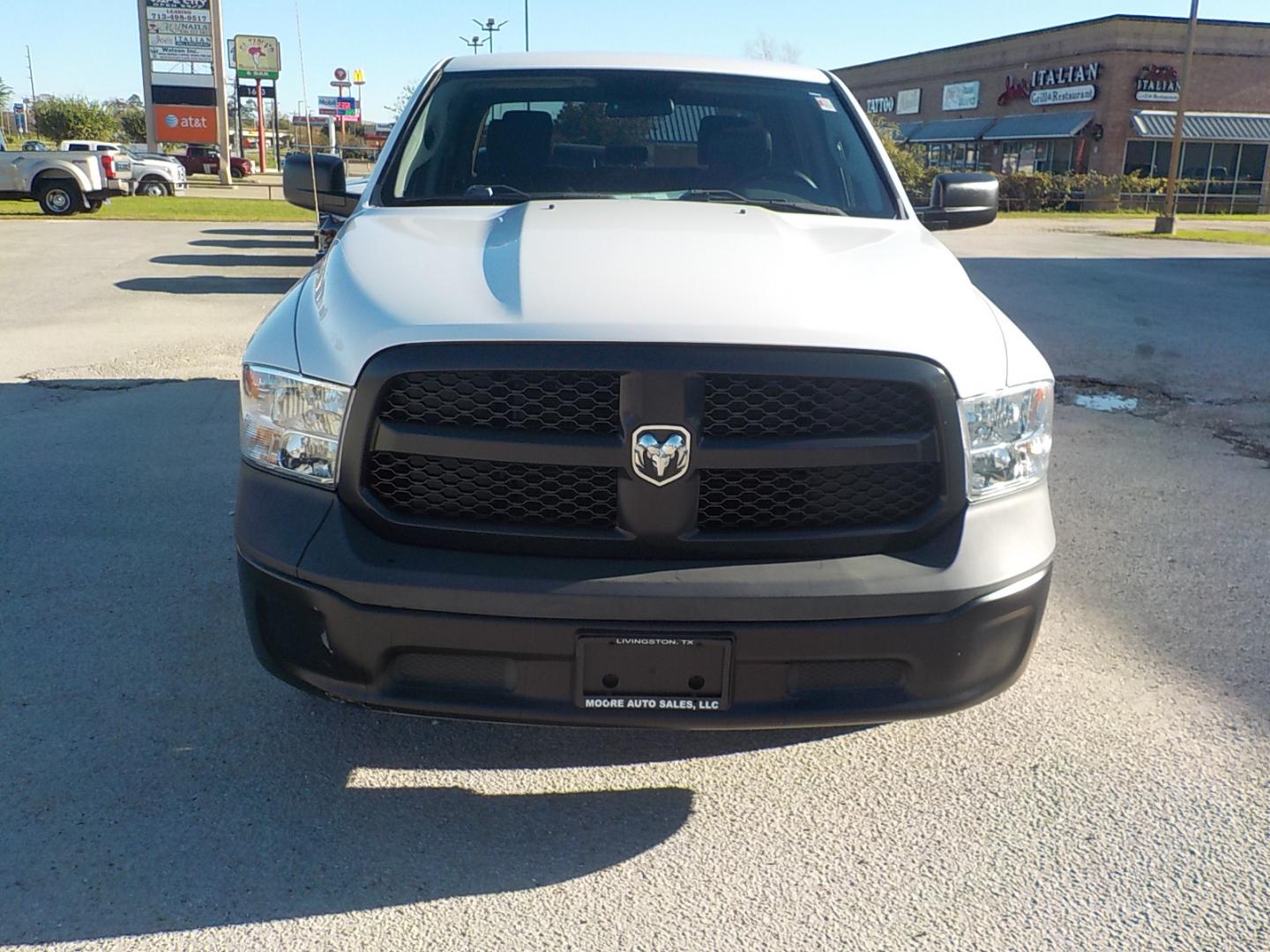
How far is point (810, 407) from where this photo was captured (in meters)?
2.43

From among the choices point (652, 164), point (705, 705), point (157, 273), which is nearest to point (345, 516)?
point (705, 705)

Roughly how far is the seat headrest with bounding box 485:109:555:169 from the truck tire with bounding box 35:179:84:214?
77.0 ft

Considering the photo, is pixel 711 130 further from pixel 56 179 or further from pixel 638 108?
pixel 56 179

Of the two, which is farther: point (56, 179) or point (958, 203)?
point (56, 179)

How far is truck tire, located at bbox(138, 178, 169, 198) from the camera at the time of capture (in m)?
34.8

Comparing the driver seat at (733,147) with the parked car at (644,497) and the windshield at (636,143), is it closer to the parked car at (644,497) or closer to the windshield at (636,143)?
the windshield at (636,143)

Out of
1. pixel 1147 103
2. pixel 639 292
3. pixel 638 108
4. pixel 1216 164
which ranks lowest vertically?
pixel 639 292

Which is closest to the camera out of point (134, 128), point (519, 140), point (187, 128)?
point (519, 140)

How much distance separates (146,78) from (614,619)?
52598mm

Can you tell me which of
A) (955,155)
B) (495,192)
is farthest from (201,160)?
(495,192)

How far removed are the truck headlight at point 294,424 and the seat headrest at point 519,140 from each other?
1.61 metres

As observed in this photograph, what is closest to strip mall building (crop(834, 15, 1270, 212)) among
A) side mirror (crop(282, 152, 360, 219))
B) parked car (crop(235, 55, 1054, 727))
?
side mirror (crop(282, 152, 360, 219))

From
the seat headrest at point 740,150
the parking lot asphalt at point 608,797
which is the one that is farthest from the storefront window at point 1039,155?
the seat headrest at point 740,150

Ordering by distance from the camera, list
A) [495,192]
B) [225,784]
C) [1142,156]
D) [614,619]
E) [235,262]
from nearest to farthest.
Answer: [614,619] → [225,784] → [495,192] → [235,262] → [1142,156]
